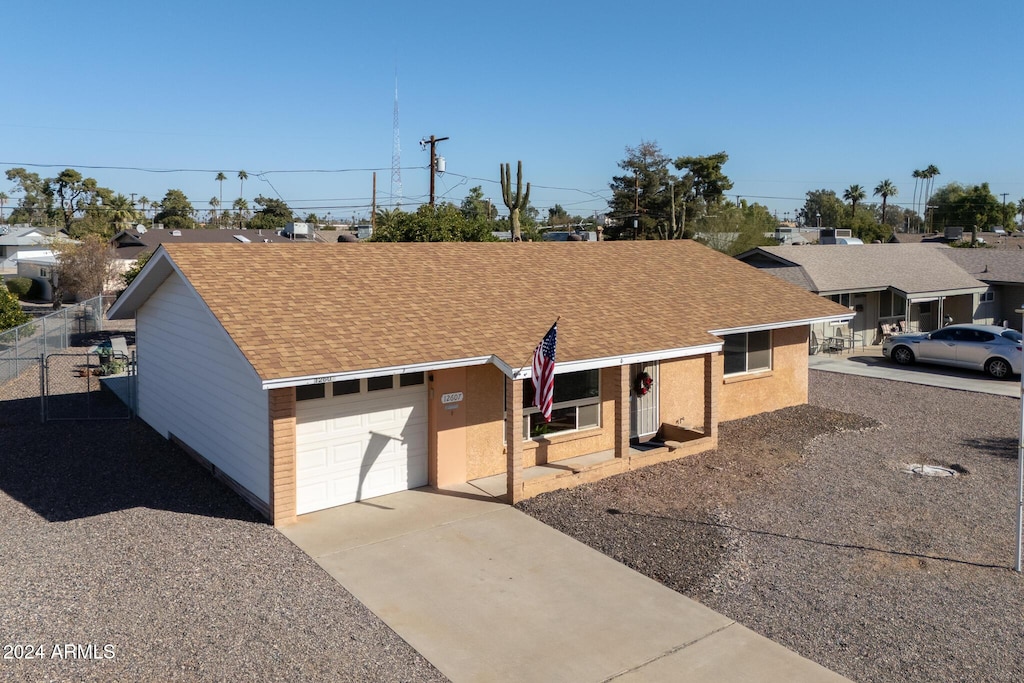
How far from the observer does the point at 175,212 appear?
309 ft

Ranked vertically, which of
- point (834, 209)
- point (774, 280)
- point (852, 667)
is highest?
point (834, 209)

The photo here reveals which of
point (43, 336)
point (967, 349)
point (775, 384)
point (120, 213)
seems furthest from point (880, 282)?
point (120, 213)

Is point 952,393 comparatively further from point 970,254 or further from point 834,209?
point 834,209

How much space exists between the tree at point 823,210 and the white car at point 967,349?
228 ft

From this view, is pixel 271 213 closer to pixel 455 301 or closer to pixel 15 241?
pixel 15 241

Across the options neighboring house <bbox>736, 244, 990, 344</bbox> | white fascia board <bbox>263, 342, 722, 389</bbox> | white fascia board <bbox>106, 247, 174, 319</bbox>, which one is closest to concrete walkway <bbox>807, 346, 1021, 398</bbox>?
neighboring house <bbox>736, 244, 990, 344</bbox>

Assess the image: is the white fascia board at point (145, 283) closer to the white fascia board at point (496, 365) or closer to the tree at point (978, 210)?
the white fascia board at point (496, 365)

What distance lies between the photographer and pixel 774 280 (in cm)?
1972

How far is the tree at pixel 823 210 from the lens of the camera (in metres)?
113

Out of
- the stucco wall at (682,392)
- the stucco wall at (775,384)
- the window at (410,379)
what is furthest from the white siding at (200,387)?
the stucco wall at (775,384)

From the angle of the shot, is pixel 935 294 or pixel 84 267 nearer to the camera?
pixel 935 294

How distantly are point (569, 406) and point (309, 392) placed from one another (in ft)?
15.8

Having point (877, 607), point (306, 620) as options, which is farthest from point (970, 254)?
point (306, 620)

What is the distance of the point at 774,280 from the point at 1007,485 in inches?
311
